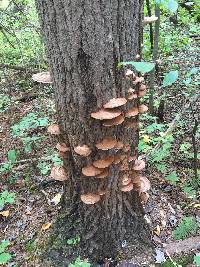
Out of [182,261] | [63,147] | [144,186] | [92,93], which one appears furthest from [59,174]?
[182,261]

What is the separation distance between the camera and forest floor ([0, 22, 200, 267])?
12.2 ft

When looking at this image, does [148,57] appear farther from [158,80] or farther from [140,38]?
[140,38]

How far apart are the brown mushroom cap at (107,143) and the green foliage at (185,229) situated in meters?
1.58

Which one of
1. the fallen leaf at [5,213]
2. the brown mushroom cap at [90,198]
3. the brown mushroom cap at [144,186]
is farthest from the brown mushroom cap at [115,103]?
the fallen leaf at [5,213]

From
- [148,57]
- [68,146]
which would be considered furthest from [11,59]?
[68,146]

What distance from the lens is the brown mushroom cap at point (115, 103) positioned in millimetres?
2572

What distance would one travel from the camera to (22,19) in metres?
10.5

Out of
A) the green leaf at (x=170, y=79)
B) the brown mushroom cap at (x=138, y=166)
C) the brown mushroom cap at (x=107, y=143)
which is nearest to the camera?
the green leaf at (x=170, y=79)

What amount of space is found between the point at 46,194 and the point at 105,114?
2.27 meters

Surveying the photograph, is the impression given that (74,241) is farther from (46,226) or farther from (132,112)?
(132,112)

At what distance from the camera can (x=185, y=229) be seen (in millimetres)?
3713

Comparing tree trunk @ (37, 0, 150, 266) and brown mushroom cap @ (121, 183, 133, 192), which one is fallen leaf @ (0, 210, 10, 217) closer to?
tree trunk @ (37, 0, 150, 266)

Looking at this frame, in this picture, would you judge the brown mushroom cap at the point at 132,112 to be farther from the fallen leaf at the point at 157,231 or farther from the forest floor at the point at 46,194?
the fallen leaf at the point at 157,231

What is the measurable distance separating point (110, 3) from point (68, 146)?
4.17 feet
